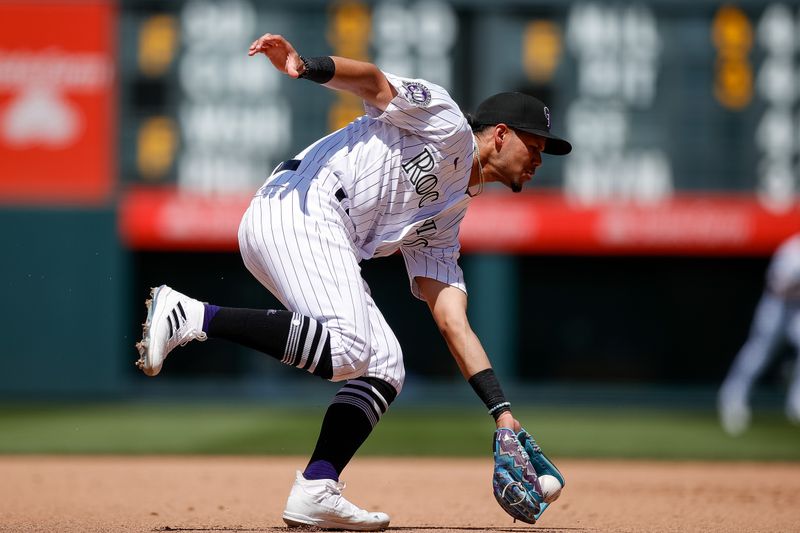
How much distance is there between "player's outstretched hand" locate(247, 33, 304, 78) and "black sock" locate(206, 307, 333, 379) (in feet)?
2.25

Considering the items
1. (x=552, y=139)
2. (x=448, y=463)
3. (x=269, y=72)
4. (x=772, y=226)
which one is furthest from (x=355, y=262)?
(x=772, y=226)

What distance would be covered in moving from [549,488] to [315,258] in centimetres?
99

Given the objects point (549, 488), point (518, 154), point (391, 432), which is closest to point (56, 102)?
point (391, 432)

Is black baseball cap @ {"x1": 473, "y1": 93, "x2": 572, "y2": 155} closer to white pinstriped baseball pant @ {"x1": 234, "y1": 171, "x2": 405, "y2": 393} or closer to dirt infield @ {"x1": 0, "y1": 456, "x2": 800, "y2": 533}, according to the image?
white pinstriped baseball pant @ {"x1": 234, "y1": 171, "x2": 405, "y2": 393}

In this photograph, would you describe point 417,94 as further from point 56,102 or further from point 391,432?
point 56,102

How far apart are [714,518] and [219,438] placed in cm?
464

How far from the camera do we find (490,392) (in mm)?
3771

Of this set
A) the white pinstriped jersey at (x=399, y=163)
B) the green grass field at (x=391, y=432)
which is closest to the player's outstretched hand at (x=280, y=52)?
the white pinstriped jersey at (x=399, y=163)

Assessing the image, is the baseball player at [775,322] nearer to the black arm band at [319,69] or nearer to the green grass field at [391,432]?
the green grass field at [391,432]

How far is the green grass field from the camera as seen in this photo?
7582 millimetres

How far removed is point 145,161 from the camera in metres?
12.1

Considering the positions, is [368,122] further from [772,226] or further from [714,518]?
[772,226]

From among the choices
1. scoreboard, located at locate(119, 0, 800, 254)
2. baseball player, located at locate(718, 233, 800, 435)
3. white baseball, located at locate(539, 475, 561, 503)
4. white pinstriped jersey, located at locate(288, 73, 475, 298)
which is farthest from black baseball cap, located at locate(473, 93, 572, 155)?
scoreboard, located at locate(119, 0, 800, 254)

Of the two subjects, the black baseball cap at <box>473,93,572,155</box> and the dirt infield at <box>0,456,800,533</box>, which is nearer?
the black baseball cap at <box>473,93,572,155</box>
